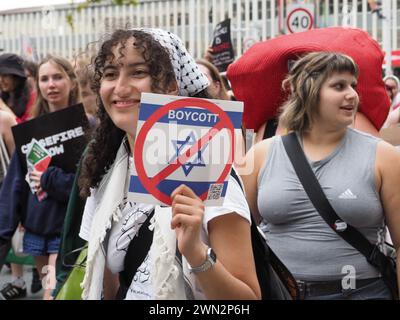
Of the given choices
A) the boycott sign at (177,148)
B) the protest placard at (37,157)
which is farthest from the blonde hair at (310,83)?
the protest placard at (37,157)

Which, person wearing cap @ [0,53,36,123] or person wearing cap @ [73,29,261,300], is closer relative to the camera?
person wearing cap @ [73,29,261,300]

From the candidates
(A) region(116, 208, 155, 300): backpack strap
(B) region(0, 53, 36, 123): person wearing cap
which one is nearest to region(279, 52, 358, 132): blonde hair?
(A) region(116, 208, 155, 300): backpack strap

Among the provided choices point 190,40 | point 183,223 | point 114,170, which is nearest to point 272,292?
point 183,223

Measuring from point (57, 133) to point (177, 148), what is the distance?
2521 mm

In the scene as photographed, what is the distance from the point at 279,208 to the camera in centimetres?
286

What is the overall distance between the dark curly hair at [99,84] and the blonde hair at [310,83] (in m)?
0.92

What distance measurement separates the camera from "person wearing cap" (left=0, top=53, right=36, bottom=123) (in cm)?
612

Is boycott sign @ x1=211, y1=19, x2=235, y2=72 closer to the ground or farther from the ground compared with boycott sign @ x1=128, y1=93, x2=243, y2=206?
closer to the ground

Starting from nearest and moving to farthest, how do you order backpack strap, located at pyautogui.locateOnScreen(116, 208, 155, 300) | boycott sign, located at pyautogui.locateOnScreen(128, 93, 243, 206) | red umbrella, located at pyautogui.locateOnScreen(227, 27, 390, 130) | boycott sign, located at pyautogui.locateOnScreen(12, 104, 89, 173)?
1. boycott sign, located at pyautogui.locateOnScreen(128, 93, 243, 206)
2. backpack strap, located at pyautogui.locateOnScreen(116, 208, 155, 300)
3. red umbrella, located at pyautogui.locateOnScreen(227, 27, 390, 130)
4. boycott sign, located at pyautogui.locateOnScreen(12, 104, 89, 173)

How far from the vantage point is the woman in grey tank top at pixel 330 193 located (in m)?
2.79

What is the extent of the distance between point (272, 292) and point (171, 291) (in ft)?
1.06

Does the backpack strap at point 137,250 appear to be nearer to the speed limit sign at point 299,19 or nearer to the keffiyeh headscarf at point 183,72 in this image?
the keffiyeh headscarf at point 183,72

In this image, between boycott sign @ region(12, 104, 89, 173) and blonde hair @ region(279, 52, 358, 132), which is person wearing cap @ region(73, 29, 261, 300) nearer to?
blonde hair @ region(279, 52, 358, 132)

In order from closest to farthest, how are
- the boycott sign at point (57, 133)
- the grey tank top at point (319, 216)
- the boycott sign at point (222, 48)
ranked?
the grey tank top at point (319, 216), the boycott sign at point (57, 133), the boycott sign at point (222, 48)
